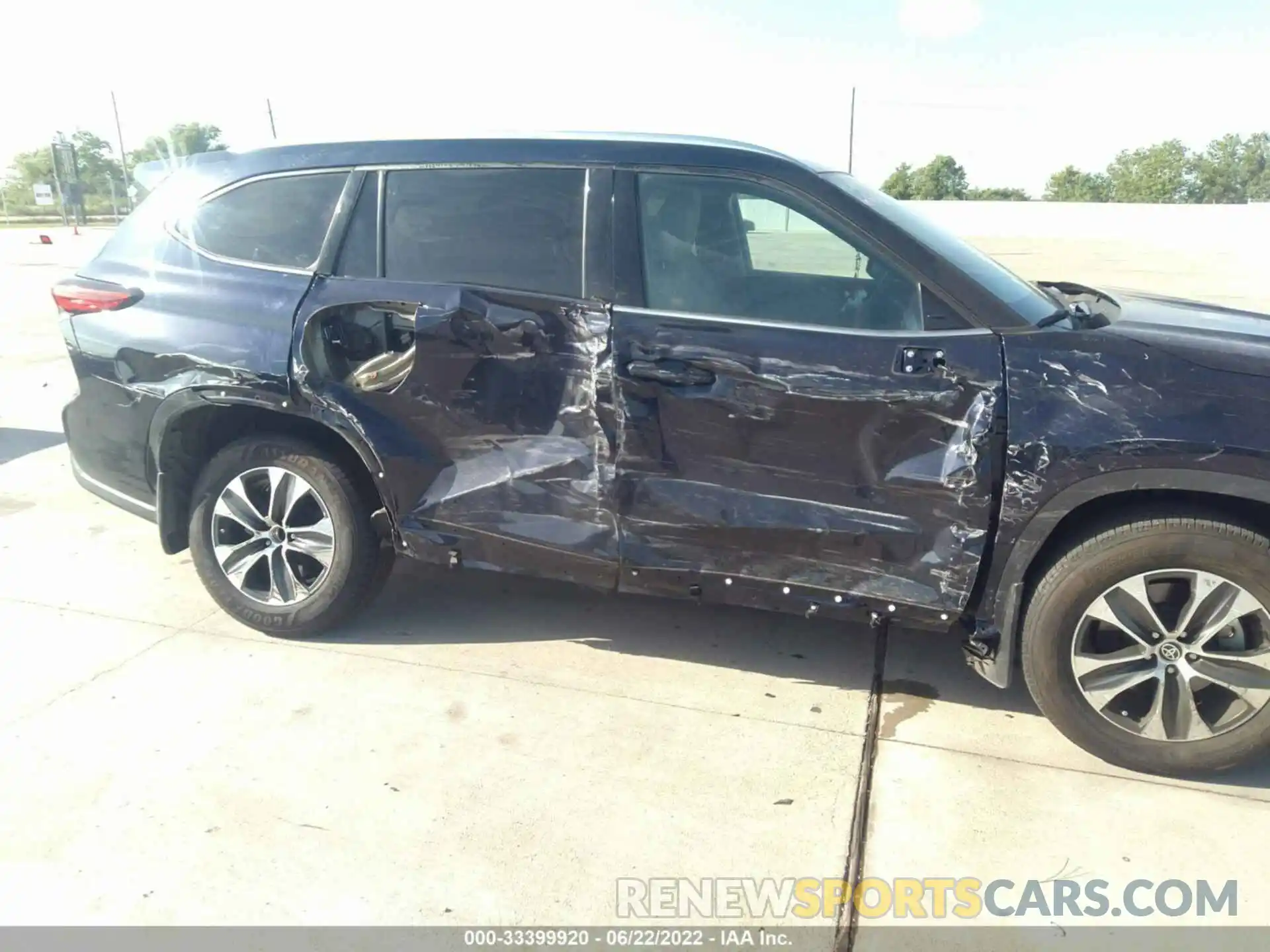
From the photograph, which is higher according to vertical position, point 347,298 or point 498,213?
point 498,213

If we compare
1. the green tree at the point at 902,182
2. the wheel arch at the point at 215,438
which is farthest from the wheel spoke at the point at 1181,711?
the green tree at the point at 902,182

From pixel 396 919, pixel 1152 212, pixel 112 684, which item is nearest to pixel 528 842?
pixel 396 919

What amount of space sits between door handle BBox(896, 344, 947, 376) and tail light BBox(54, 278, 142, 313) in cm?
304

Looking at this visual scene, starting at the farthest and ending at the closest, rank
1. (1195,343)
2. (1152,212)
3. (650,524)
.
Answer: (1152,212), (650,524), (1195,343)

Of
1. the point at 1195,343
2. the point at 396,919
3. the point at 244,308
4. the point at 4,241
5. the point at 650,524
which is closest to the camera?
the point at 396,919

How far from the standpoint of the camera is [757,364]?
3.11m

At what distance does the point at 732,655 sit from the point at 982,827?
48.7 inches

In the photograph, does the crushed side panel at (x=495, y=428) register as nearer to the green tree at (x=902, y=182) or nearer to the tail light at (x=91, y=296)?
the tail light at (x=91, y=296)

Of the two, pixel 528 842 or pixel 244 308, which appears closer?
pixel 528 842

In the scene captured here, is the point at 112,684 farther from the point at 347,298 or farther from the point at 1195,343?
the point at 1195,343

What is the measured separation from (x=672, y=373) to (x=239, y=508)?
191 cm

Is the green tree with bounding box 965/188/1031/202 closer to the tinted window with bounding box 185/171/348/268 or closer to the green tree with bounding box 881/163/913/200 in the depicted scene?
the green tree with bounding box 881/163/913/200

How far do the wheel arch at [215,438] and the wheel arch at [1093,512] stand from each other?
7.44ft

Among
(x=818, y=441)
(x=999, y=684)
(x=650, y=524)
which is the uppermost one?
(x=818, y=441)
